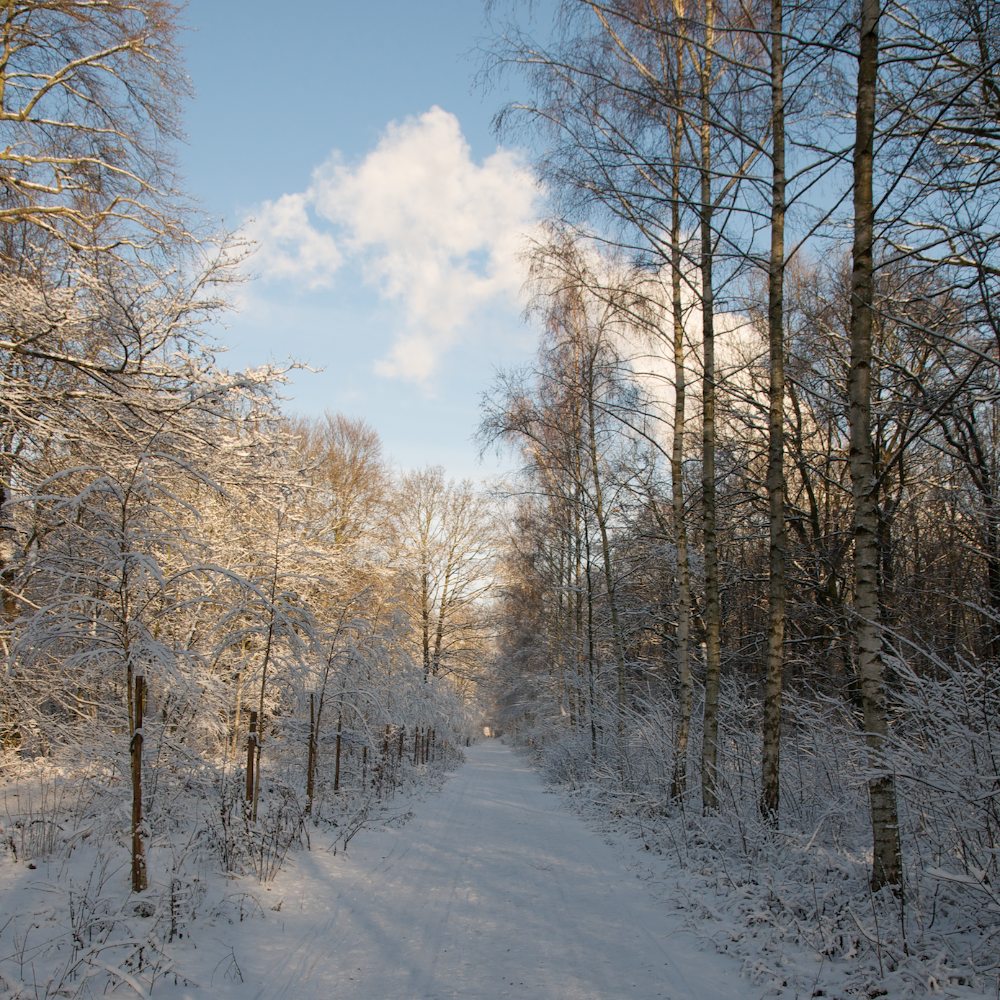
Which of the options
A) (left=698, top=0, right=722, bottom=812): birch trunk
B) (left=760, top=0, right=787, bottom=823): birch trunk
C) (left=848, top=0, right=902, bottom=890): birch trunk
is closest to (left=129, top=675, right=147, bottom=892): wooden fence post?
(left=848, top=0, right=902, bottom=890): birch trunk

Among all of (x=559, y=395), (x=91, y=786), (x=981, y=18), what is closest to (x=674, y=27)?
(x=981, y=18)

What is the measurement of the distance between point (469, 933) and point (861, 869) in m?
3.30

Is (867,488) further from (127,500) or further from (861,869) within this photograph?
(127,500)

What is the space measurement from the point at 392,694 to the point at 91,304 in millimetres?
11547

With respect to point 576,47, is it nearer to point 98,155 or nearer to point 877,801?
point 98,155

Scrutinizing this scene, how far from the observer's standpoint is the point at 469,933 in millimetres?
4879

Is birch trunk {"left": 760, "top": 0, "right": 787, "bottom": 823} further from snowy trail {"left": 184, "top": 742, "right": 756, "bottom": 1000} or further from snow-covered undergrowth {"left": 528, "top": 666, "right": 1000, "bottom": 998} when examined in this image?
snowy trail {"left": 184, "top": 742, "right": 756, "bottom": 1000}

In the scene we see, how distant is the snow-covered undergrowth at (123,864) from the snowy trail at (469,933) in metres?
0.36

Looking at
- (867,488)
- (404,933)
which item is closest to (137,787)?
(404,933)

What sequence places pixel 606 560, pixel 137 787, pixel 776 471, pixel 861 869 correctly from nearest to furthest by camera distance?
pixel 137 787
pixel 861 869
pixel 776 471
pixel 606 560

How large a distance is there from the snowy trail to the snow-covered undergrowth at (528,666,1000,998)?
0.47m

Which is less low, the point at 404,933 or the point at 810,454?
the point at 810,454

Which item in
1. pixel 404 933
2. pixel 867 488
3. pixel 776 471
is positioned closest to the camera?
pixel 404 933

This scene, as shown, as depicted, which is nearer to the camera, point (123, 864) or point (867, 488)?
point (867, 488)
